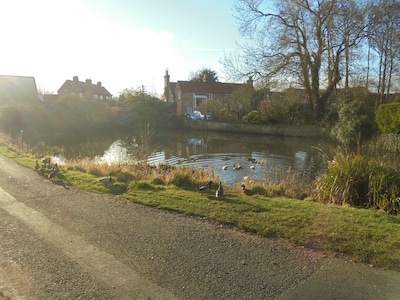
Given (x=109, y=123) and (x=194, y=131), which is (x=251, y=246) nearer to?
(x=194, y=131)

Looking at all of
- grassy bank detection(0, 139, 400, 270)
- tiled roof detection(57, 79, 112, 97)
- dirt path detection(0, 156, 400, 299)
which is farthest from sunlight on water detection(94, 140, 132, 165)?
tiled roof detection(57, 79, 112, 97)

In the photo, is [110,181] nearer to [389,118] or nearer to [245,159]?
[245,159]

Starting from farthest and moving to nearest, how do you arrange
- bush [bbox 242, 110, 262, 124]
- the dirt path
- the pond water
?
1. bush [bbox 242, 110, 262, 124]
2. the pond water
3. the dirt path

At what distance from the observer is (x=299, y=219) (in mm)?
5352

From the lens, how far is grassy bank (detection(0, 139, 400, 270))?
4258mm

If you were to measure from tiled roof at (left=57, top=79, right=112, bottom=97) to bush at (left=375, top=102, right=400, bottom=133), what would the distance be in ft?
205

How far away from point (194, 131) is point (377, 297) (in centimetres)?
3846

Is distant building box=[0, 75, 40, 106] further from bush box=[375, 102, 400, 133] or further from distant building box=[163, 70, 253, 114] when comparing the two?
bush box=[375, 102, 400, 133]

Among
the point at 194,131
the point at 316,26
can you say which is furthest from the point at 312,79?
the point at 194,131

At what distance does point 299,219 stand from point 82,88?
74.1 metres

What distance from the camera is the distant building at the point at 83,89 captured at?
68150mm

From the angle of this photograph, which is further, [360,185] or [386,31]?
[386,31]

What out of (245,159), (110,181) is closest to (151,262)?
(110,181)

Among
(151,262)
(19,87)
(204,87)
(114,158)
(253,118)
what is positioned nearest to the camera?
(151,262)
